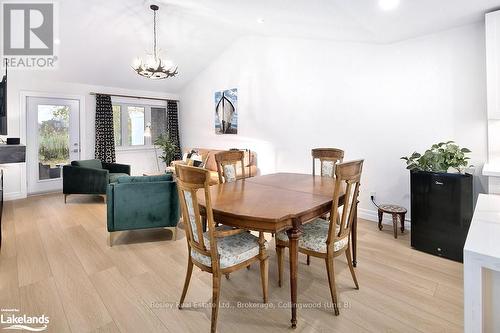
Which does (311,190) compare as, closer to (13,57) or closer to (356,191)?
(356,191)

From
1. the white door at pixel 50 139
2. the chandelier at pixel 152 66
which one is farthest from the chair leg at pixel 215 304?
the white door at pixel 50 139

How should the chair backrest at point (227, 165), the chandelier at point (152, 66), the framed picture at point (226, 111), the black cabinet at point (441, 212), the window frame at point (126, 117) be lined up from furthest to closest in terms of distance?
the window frame at point (126, 117)
the framed picture at point (226, 111)
the chandelier at point (152, 66)
the chair backrest at point (227, 165)
the black cabinet at point (441, 212)

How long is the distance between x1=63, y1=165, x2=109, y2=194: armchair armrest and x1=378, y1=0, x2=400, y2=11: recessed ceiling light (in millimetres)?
4729

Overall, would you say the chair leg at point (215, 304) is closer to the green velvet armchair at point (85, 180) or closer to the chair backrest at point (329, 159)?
the chair backrest at point (329, 159)

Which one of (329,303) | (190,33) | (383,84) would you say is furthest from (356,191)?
(190,33)

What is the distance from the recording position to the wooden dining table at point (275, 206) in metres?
1.67

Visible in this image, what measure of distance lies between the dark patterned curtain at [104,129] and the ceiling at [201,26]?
0.44m

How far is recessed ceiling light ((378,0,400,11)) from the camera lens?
8.08 feet

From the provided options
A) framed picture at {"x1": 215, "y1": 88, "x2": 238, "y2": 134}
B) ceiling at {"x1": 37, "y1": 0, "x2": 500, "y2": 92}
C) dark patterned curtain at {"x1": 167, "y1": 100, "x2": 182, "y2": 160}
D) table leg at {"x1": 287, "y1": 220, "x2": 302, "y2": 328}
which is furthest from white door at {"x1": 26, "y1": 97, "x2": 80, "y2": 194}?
table leg at {"x1": 287, "y1": 220, "x2": 302, "y2": 328}

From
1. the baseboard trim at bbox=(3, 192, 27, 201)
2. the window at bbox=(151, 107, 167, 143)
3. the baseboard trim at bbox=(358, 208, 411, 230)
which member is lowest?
the baseboard trim at bbox=(358, 208, 411, 230)

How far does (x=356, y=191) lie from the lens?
203 centimetres

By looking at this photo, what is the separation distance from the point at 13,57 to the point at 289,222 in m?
5.78

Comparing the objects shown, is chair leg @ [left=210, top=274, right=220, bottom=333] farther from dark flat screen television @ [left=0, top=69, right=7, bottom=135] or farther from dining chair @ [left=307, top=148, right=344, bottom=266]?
dark flat screen television @ [left=0, top=69, right=7, bottom=135]

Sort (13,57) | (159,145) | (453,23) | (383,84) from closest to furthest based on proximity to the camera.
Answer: (453,23)
(383,84)
(13,57)
(159,145)
